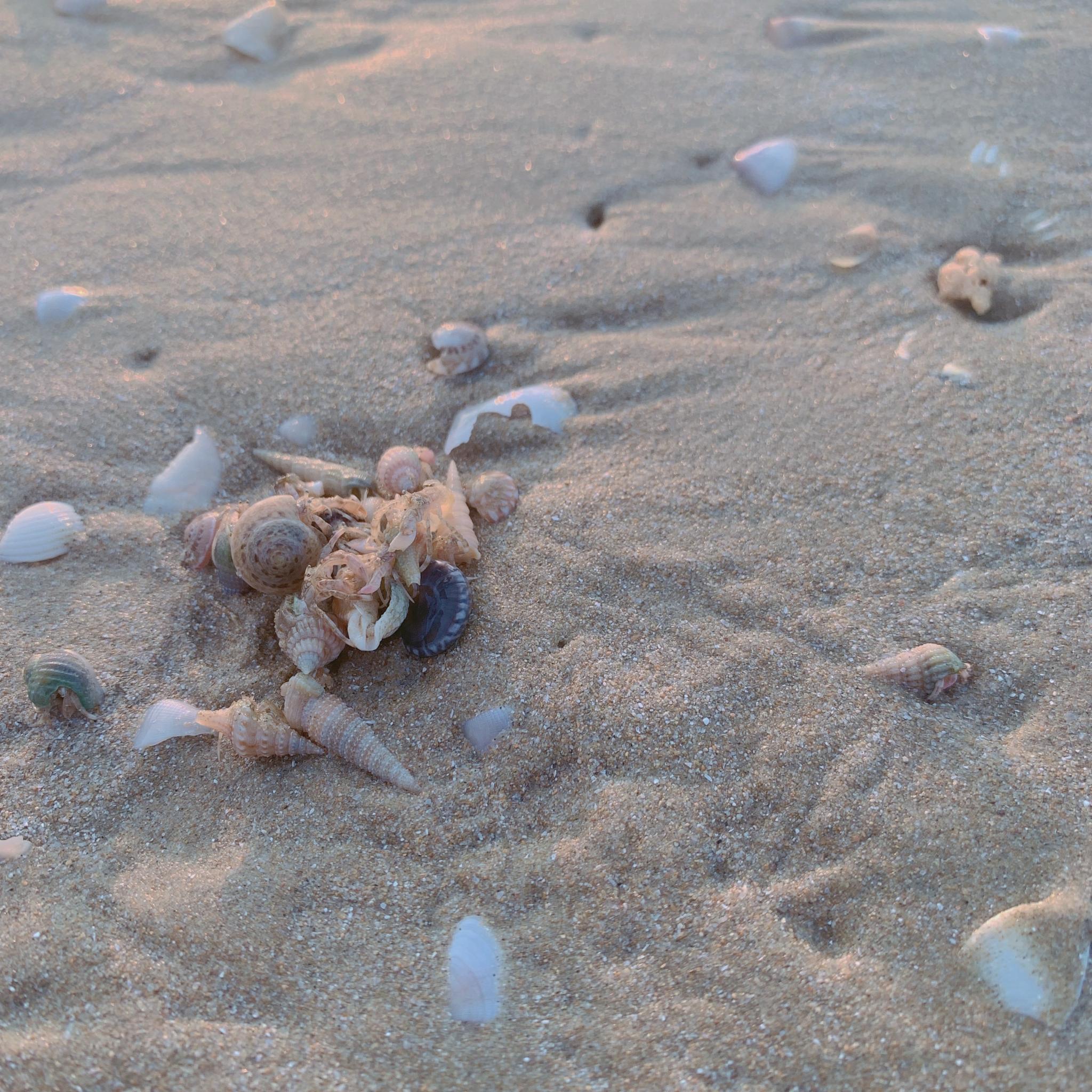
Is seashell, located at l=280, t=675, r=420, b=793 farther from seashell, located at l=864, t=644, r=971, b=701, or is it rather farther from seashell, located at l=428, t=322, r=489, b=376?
seashell, located at l=428, t=322, r=489, b=376

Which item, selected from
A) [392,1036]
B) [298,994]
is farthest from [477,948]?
[298,994]

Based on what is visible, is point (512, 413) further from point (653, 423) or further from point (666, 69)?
point (666, 69)

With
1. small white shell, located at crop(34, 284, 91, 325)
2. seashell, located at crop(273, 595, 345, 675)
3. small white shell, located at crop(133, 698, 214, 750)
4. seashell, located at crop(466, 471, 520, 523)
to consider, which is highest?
small white shell, located at crop(34, 284, 91, 325)

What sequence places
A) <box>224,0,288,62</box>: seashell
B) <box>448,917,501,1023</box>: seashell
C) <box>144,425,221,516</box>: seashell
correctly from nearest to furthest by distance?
1. <box>448,917,501,1023</box>: seashell
2. <box>144,425,221,516</box>: seashell
3. <box>224,0,288,62</box>: seashell

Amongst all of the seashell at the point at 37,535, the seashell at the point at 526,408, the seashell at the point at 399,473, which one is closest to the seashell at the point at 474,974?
the seashell at the point at 399,473

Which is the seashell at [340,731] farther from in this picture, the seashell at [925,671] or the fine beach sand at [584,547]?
the seashell at [925,671]

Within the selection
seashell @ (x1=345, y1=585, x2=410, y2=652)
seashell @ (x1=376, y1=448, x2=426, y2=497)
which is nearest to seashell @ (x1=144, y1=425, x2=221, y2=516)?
seashell @ (x1=376, y1=448, x2=426, y2=497)

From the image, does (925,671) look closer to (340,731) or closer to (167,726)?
(340,731)
